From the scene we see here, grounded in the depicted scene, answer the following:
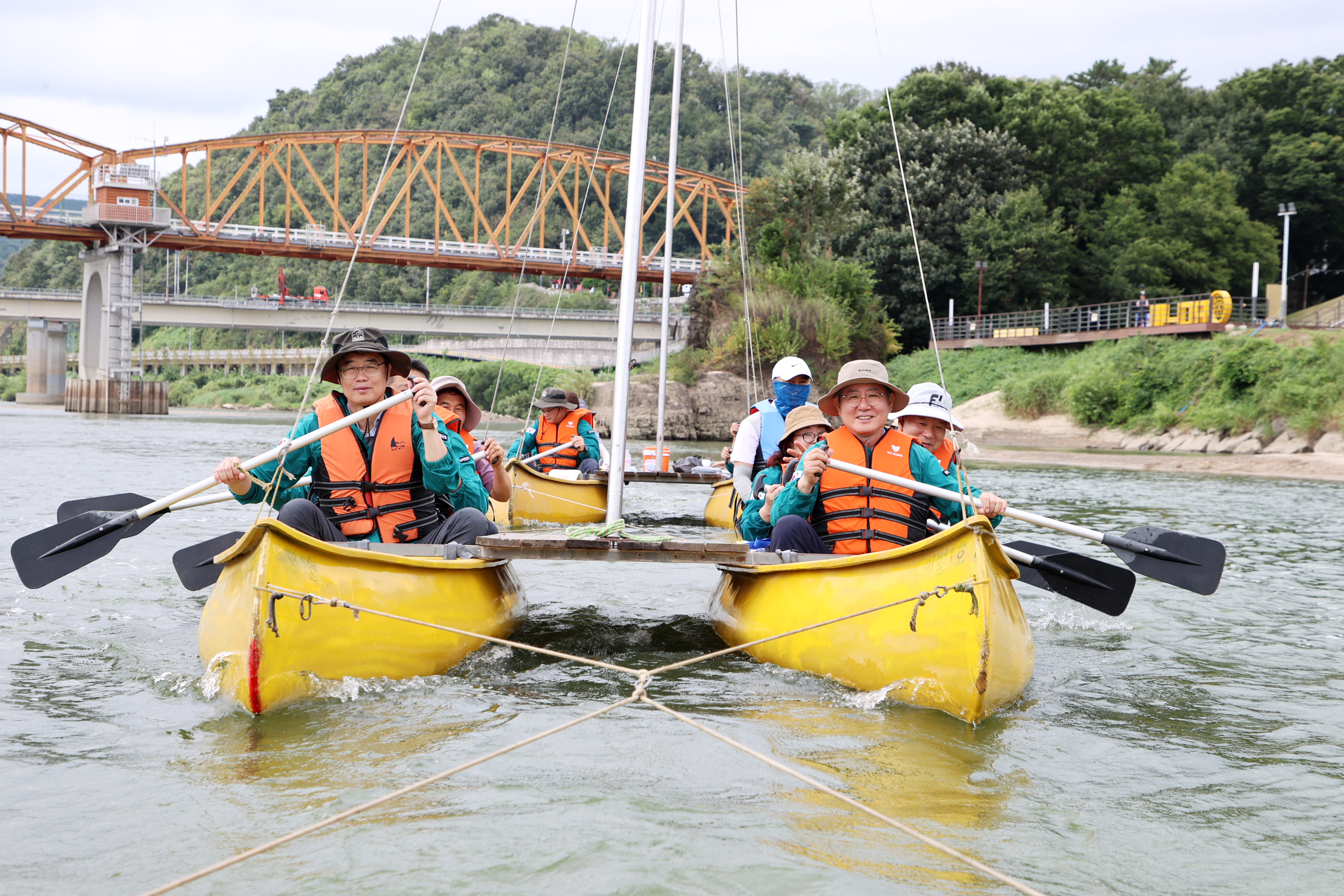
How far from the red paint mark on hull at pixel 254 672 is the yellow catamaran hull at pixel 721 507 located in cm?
791

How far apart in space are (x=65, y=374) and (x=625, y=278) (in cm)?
7030

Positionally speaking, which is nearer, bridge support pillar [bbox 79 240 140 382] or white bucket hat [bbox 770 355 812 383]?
white bucket hat [bbox 770 355 812 383]

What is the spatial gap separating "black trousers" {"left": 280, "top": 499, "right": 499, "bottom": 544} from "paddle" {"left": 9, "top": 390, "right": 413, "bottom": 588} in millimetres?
312

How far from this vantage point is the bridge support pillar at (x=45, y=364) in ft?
210

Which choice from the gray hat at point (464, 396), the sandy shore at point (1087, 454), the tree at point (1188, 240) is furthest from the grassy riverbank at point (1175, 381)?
the gray hat at point (464, 396)

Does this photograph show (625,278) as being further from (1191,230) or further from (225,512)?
(1191,230)

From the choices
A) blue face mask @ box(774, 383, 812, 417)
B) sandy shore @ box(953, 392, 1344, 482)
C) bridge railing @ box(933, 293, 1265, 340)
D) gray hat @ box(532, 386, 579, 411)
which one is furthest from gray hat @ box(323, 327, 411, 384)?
bridge railing @ box(933, 293, 1265, 340)

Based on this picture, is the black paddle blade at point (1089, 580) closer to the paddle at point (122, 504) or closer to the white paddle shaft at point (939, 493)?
the white paddle shaft at point (939, 493)

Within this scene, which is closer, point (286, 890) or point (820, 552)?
point (286, 890)

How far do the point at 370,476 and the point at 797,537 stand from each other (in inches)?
98.1

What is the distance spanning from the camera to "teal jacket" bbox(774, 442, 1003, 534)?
6.19 metres

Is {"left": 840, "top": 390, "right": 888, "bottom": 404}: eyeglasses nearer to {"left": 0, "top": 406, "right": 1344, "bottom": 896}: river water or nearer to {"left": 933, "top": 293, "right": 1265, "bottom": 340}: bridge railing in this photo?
{"left": 0, "top": 406, "right": 1344, "bottom": 896}: river water

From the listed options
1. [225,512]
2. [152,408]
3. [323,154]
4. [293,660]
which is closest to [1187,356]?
[225,512]

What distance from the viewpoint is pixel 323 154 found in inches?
4582
